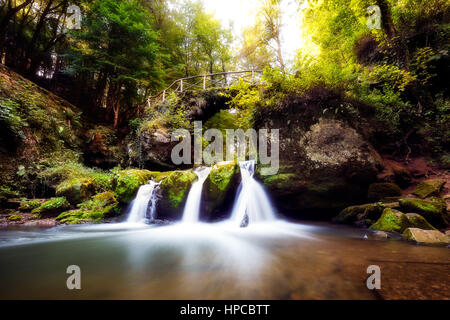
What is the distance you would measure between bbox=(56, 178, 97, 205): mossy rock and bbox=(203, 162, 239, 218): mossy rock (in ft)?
15.8

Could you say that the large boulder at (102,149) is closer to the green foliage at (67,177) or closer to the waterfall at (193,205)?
the green foliage at (67,177)

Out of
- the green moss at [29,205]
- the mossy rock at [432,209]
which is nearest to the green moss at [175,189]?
the green moss at [29,205]

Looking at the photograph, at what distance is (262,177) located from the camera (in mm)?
6039

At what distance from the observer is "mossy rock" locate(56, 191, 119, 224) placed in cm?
579

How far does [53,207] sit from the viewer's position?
6031mm

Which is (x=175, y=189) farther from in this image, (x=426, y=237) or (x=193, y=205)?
(x=426, y=237)

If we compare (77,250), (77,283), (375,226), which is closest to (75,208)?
(77,250)

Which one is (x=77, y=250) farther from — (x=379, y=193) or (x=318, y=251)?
(x=379, y=193)

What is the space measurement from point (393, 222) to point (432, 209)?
753mm

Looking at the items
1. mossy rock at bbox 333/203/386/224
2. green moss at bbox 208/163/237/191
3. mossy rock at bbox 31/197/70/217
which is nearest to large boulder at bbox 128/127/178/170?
mossy rock at bbox 31/197/70/217

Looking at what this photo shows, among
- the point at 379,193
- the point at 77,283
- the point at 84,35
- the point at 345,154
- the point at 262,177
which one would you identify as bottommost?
the point at 77,283

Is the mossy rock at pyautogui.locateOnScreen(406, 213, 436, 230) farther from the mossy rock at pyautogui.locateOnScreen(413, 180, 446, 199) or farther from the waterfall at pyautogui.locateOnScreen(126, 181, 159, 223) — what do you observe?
the waterfall at pyautogui.locateOnScreen(126, 181, 159, 223)

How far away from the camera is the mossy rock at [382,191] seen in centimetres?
470
